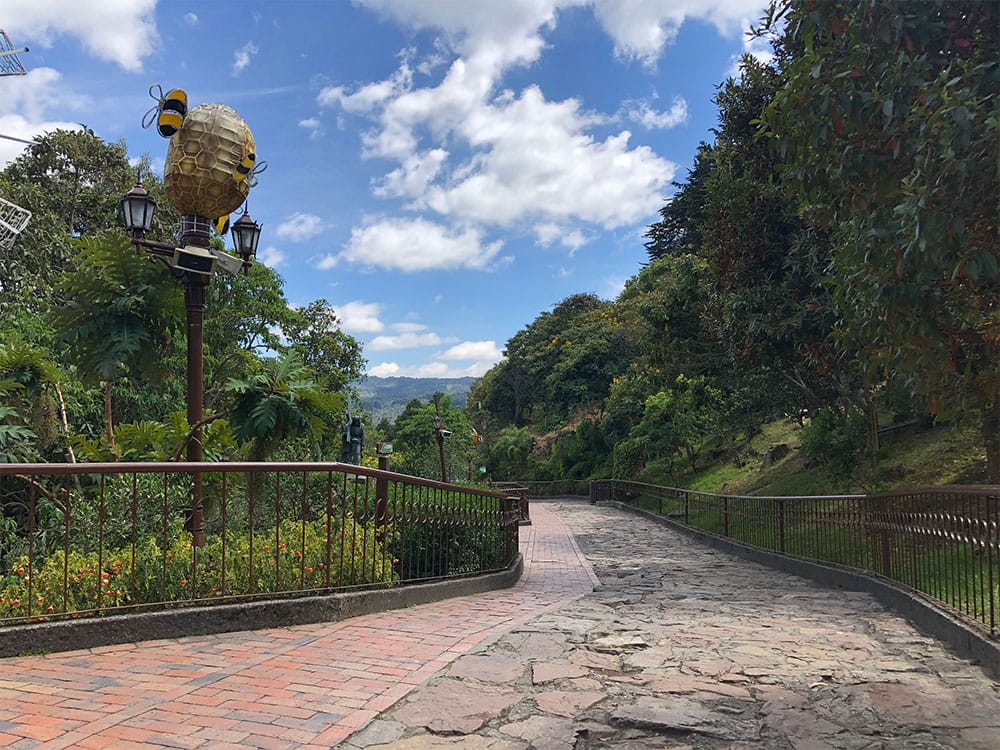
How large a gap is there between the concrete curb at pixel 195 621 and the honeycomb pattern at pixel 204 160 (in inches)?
160

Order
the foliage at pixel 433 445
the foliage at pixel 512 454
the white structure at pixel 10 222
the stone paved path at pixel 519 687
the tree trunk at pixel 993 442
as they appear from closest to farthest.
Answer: the stone paved path at pixel 519 687 → the tree trunk at pixel 993 442 → the white structure at pixel 10 222 → the foliage at pixel 433 445 → the foliage at pixel 512 454

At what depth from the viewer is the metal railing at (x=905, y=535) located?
15.4 feet

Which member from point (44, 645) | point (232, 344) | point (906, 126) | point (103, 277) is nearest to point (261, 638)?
point (44, 645)

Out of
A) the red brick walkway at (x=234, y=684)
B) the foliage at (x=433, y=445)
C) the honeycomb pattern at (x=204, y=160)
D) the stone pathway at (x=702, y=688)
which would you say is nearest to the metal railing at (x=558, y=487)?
the foliage at (x=433, y=445)

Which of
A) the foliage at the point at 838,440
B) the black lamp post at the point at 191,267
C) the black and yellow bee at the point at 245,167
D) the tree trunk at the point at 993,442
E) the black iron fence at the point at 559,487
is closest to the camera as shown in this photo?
the black lamp post at the point at 191,267

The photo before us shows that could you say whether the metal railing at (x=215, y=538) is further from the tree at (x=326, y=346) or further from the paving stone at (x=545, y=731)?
the tree at (x=326, y=346)

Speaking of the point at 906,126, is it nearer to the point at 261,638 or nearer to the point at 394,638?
the point at 394,638

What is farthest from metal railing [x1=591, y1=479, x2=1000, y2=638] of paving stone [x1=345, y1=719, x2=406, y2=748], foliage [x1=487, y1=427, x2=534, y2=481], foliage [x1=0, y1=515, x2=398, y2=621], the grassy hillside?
foliage [x1=487, y1=427, x2=534, y2=481]

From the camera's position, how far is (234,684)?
3.83 m

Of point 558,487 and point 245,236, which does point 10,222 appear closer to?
point 245,236

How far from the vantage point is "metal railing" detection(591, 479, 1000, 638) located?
4.69 metres

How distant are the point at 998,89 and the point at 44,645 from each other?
6.46 metres

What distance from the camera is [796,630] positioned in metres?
5.58

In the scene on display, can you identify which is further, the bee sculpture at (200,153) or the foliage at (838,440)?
the foliage at (838,440)
